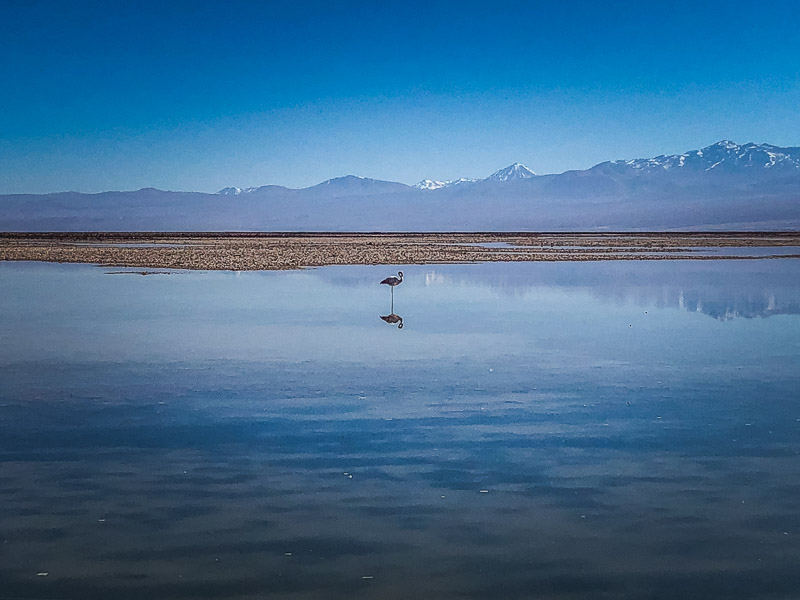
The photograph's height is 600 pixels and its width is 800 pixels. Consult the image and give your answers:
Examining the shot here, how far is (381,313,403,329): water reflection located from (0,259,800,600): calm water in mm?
706

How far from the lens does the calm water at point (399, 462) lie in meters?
4.93

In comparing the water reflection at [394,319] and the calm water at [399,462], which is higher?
the water reflection at [394,319]

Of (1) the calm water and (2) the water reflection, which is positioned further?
(2) the water reflection

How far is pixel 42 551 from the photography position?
5.18 metres

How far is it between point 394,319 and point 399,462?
9.89 meters

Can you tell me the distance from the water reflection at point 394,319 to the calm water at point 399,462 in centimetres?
71

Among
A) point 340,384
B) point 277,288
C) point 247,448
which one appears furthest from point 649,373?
point 277,288

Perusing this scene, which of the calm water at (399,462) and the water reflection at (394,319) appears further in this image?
the water reflection at (394,319)

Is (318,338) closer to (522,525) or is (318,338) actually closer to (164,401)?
(164,401)

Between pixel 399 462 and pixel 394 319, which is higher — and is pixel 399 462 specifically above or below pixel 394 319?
below

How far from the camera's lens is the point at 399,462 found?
692cm

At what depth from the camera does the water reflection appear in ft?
52.8

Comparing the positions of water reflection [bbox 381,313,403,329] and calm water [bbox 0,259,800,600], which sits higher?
water reflection [bbox 381,313,403,329]

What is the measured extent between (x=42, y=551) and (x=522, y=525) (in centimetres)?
306
